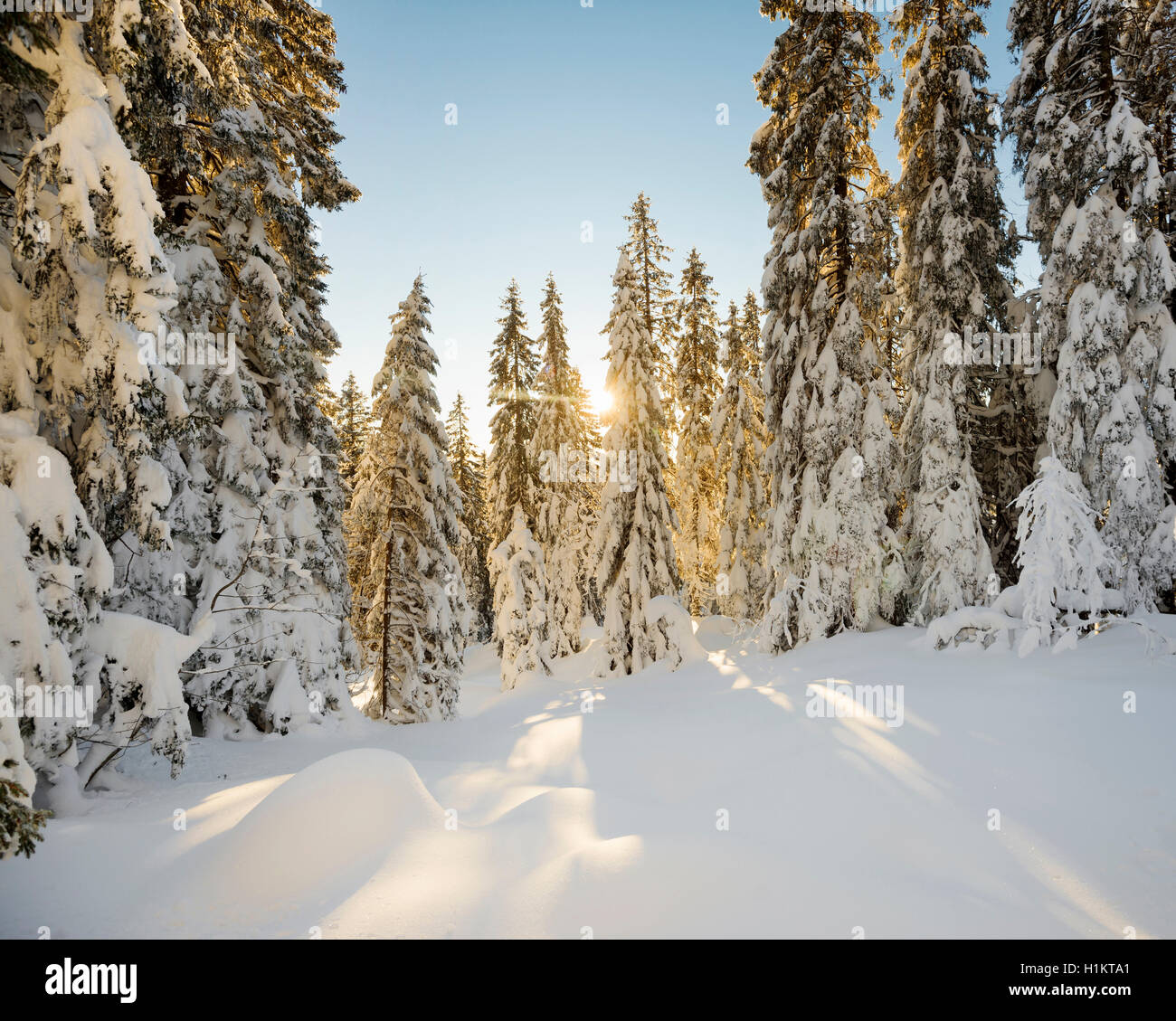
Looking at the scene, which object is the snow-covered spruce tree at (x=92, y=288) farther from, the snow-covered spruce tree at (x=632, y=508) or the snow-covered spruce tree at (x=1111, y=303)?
the snow-covered spruce tree at (x=1111, y=303)

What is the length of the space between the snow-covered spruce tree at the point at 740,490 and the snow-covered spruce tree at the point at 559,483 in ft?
20.7

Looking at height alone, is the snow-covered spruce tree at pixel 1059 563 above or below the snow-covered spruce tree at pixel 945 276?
below

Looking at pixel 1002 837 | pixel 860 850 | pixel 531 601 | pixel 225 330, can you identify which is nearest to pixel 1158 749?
pixel 1002 837

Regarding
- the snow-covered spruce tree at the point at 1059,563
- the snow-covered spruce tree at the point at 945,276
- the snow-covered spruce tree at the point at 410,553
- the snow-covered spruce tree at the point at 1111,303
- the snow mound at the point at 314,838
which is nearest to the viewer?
the snow mound at the point at 314,838

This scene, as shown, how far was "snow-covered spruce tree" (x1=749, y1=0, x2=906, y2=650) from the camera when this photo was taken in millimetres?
12812

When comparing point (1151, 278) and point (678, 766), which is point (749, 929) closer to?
point (678, 766)

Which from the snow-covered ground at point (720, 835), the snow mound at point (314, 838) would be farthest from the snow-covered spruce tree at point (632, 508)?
the snow mound at point (314, 838)

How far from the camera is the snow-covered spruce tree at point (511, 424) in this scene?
23172 mm

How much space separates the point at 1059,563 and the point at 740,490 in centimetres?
1390

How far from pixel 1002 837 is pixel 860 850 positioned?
121 centimetres

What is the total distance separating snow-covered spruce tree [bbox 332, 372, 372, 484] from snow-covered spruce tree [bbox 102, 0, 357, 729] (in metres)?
18.3

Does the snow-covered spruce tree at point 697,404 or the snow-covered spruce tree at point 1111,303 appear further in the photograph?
the snow-covered spruce tree at point 697,404

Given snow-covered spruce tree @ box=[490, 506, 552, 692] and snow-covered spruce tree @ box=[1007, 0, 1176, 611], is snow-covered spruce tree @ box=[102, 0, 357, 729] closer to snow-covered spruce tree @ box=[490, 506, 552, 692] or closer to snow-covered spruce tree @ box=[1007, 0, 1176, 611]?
snow-covered spruce tree @ box=[490, 506, 552, 692]
